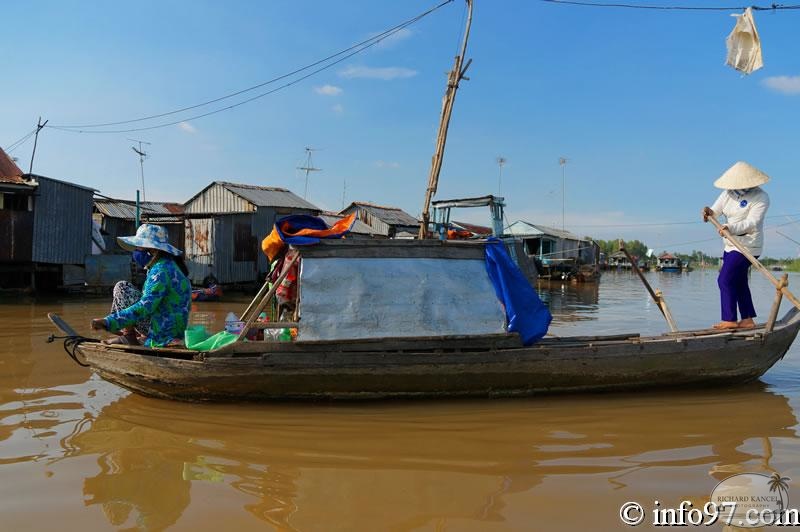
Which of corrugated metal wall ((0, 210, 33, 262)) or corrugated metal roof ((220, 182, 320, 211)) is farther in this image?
corrugated metal roof ((220, 182, 320, 211))

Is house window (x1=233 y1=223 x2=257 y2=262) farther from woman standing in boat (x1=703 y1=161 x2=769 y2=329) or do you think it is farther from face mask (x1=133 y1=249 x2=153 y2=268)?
woman standing in boat (x1=703 y1=161 x2=769 y2=329)

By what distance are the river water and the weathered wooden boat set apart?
180 millimetres

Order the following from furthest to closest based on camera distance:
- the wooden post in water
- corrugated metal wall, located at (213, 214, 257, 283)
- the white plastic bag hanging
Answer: corrugated metal wall, located at (213, 214, 257, 283), the white plastic bag hanging, the wooden post in water

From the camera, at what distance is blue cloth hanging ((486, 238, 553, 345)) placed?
484 cm

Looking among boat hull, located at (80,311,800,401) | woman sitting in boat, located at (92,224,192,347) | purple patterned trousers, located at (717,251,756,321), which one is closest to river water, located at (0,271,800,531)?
boat hull, located at (80,311,800,401)

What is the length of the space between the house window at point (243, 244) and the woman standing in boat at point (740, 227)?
15.1 m

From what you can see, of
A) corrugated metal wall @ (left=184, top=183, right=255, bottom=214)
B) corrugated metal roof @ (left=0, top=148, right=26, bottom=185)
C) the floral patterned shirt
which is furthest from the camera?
corrugated metal wall @ (left=184, top=183, right=255, bottom=214)

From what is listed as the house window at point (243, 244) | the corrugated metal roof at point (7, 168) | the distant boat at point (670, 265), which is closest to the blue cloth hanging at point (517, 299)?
the house window at point (243, 244)

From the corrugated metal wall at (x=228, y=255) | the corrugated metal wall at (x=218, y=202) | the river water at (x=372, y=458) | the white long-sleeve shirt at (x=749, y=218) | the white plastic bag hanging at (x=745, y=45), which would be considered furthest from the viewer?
the corrugated metal wall at (x=218, y=202)

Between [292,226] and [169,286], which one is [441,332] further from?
[169,286]

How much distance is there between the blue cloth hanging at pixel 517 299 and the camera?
15.9 ft

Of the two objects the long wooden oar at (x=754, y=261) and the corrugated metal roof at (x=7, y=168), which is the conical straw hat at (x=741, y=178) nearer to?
the long wooden oar at (x=754, y=261)

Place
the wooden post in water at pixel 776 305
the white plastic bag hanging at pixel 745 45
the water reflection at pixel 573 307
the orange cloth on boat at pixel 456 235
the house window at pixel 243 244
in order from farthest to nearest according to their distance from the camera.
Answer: the house window at pixel 243 244
the water reflection at pixel 573 307
the white plastic bag hanging at pixel 745 45
the orange cloth on boat at pixel 456 235
the wooden post in water at pixel 776 305

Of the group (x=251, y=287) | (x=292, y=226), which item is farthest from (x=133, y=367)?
(x=251, y=287)
